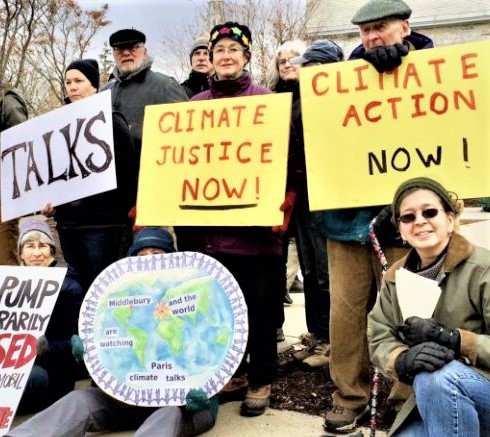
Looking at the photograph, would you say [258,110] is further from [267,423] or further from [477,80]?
[267,423]

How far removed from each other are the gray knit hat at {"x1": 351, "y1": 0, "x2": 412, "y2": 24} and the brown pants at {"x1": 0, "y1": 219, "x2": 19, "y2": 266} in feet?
9.30

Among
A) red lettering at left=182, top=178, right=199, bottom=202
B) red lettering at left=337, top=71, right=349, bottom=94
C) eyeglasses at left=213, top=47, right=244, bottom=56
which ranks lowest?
red lettering at left=182, top=178, right=199, bottom=202

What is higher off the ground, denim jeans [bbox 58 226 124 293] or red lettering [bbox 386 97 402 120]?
red lettering [bbox 386 97 402 120]

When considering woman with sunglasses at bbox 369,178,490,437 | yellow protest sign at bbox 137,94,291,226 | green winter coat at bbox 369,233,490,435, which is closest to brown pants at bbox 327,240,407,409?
yellow protest sign at bbox 137,94,291,226

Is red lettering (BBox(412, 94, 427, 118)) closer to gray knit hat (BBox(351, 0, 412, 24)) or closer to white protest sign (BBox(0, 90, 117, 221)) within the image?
gray knit hat (BBox(351, 0, 412, 24))

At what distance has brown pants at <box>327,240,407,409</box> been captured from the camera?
9.93 ft

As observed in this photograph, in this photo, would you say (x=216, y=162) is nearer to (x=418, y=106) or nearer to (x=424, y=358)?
(x=418, y=106)

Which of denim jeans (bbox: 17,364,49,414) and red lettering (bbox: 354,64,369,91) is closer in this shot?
red lettering (bbox: 354,64,369,91)

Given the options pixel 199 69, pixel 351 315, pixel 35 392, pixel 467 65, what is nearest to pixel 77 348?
pixel 35 392

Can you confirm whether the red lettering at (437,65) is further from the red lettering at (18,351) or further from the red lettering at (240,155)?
the red lettering at (18,351)

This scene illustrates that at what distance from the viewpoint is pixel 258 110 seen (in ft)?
10.6

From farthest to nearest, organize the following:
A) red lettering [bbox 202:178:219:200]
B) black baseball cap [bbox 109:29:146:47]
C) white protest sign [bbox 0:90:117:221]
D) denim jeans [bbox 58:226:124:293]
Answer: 1. black baseball cap [bbox 109:29:146:47]
2. denim jeans [bbox 58:226:124:293]
3. white protest sign [bbox 0:90:117:221]
4. red lettering [bbox 202:178:219:200]

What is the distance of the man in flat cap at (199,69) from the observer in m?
4.92

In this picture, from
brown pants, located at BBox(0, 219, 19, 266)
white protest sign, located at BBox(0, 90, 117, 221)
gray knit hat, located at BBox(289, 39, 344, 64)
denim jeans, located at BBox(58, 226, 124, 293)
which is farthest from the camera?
brown pants, located at BBox(0, 219, 19, 266)
